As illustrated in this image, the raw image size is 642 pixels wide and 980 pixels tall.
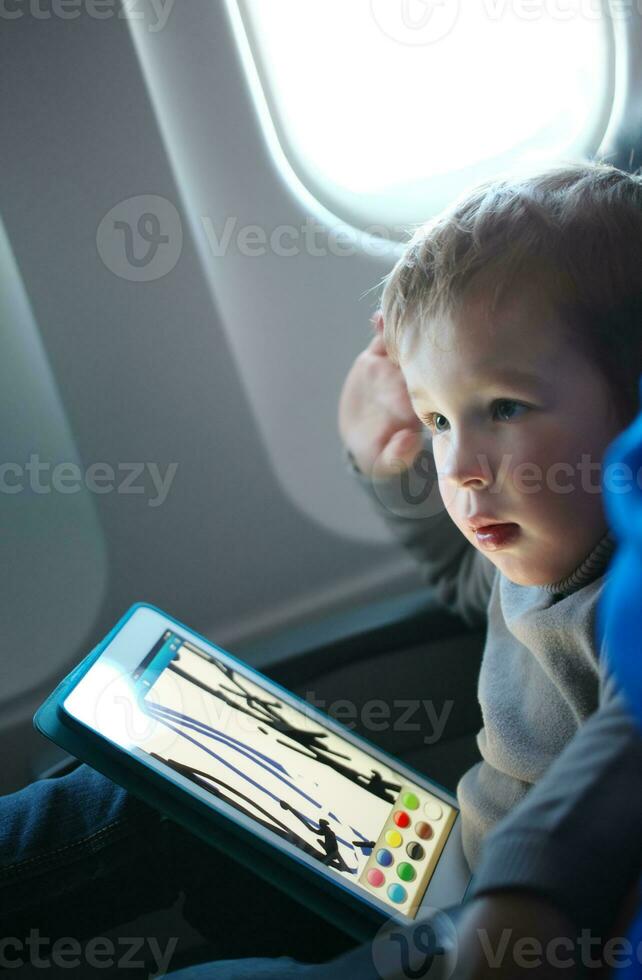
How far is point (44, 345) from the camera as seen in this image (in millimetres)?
1044

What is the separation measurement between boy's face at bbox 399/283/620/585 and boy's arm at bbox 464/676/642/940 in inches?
8.0

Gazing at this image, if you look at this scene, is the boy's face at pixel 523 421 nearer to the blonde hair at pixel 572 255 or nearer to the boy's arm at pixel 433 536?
the blonde hair at pixel 572 255

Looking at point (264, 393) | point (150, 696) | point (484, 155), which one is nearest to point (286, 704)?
point (150, 696)

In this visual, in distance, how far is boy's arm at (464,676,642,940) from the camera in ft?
1.30

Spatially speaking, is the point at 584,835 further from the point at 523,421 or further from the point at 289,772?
the point at 289,772

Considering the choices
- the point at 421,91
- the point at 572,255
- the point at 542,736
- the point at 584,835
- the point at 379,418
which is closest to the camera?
the point at 584,835

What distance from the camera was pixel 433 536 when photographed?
0.98 m

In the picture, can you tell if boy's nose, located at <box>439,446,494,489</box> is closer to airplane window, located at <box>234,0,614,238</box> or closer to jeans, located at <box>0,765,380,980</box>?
jeans, located at <box>0,765,380,980</box>

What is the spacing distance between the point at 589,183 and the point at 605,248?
56 millimetres

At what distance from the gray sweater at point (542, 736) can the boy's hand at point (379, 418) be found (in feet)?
0.10

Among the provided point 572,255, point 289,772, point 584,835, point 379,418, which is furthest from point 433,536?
point 584,835

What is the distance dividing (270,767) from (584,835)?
1.27 ft

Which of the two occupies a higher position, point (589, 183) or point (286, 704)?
point (589, 183)

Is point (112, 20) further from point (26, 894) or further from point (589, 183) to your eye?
point (26, 894)
